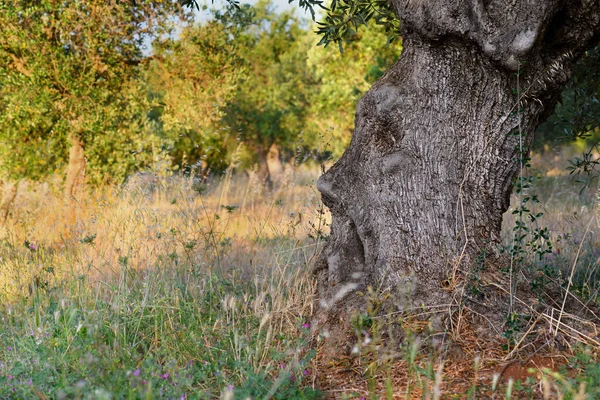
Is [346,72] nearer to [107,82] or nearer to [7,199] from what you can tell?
[107,82]

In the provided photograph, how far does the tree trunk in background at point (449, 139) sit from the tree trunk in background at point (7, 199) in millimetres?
6222

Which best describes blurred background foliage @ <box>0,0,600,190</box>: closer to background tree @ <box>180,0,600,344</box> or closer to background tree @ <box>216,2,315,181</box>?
background tree @ <box>180,0,600,344</box>

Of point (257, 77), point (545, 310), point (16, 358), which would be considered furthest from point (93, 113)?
point (257, 77)

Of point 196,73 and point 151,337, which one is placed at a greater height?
point 196,73

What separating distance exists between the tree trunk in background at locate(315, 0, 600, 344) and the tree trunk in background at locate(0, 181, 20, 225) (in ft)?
20.4

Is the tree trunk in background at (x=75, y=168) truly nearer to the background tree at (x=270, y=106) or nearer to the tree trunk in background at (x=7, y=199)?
the tree trunk in background at (x=7, y=199)

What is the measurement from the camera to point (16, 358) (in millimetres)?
3646

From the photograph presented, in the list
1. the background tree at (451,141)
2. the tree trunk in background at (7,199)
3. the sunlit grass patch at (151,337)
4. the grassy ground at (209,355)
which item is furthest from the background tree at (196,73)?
the background tree at (451,141)

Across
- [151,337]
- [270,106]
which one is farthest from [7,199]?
[270,106]

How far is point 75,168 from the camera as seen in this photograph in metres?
9.62

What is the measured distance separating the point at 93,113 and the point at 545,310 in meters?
7.60

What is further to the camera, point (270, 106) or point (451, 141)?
point (270, 106)

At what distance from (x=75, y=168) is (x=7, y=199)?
1161 millimetres

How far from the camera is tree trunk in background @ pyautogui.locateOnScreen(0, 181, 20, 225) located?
837 cm
